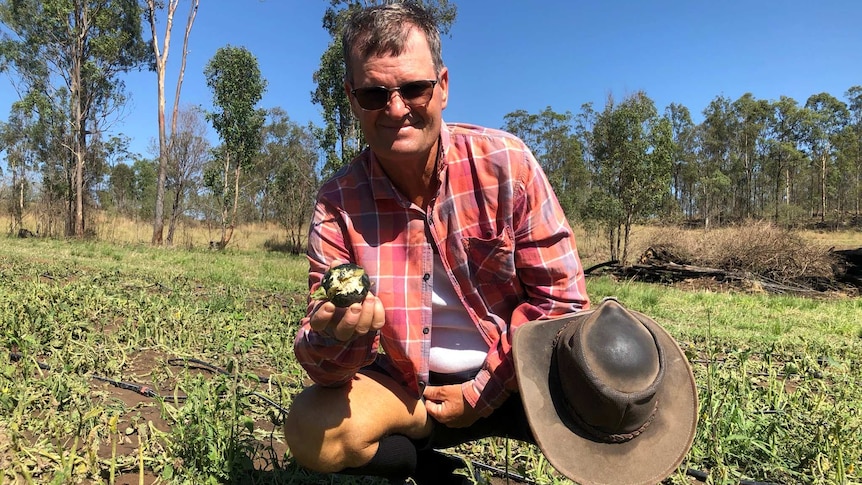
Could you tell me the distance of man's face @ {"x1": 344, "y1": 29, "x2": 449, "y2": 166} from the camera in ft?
5.30

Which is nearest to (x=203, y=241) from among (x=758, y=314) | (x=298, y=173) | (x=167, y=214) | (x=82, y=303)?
(x=298, y=173)

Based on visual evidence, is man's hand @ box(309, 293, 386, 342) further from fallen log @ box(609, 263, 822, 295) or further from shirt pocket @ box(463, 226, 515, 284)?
fallen log @ box(609, 263, 822, 295)

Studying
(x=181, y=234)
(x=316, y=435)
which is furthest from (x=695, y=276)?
(x=181, y=234)

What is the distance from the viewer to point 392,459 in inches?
67.1

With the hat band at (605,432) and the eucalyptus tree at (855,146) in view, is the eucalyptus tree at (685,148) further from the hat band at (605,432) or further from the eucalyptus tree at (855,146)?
the hat band at (605,432)

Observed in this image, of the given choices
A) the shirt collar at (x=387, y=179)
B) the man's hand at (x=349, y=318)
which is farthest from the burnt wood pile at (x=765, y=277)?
the man's hand at (x=349, y=318)

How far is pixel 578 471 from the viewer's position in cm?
141

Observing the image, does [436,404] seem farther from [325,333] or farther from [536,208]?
[536,208]

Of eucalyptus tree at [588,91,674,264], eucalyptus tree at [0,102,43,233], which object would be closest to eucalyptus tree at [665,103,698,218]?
eucalyptus tree at [588,91,674,264]

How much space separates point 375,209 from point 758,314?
7319 mm

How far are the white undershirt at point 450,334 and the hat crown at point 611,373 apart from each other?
17.2 inches

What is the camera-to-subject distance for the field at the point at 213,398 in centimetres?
200

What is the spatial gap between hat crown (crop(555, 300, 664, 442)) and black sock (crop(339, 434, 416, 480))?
596 millimetres

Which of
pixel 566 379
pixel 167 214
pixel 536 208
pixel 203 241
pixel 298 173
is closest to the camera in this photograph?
pixel 566 379
